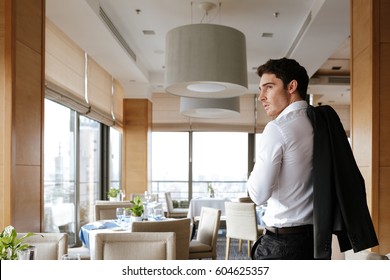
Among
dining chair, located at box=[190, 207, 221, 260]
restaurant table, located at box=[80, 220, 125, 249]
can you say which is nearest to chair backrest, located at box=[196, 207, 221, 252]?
dining chair, located at box=[190, 207, 221, 260]

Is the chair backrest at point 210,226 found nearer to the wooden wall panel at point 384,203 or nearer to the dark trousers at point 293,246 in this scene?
the wooden wall panel at point 384,203

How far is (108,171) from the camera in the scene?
8992 mm

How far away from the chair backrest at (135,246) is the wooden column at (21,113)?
1026mm

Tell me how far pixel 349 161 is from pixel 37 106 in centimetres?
278

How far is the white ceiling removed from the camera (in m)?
5.21

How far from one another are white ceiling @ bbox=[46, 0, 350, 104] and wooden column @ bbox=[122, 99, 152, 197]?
143cm

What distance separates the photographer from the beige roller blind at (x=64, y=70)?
18.1ft

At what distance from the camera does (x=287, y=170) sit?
148 cm

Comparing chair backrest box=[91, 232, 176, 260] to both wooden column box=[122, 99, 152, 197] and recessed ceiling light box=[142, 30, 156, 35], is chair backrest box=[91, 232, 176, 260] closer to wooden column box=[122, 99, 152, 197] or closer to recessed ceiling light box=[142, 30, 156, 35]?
recessed ceiling light box=[142, 30, 156, 35]

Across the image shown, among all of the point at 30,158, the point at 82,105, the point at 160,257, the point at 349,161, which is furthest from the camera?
the point at 82,105

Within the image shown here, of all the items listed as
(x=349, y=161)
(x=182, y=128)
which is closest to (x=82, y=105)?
(x=182, y=128)

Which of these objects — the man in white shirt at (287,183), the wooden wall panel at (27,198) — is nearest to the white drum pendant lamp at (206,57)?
the wooden wall panel at (27,198)

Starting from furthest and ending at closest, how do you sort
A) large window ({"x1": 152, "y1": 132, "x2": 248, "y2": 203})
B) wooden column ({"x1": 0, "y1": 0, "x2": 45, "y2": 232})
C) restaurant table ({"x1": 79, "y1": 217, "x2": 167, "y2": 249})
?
large window ({"x1": 152, "y1": 132, "x2": 248, "y2": 203})
restaurant table ({"x1": 79, "y1": 217, "x2": 167, "y2": 249})
wooden column ({"x1": 0, "y1": 0, "x2": 45, "y2": 232})

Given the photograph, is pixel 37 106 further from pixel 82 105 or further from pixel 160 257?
pixel 82 105
